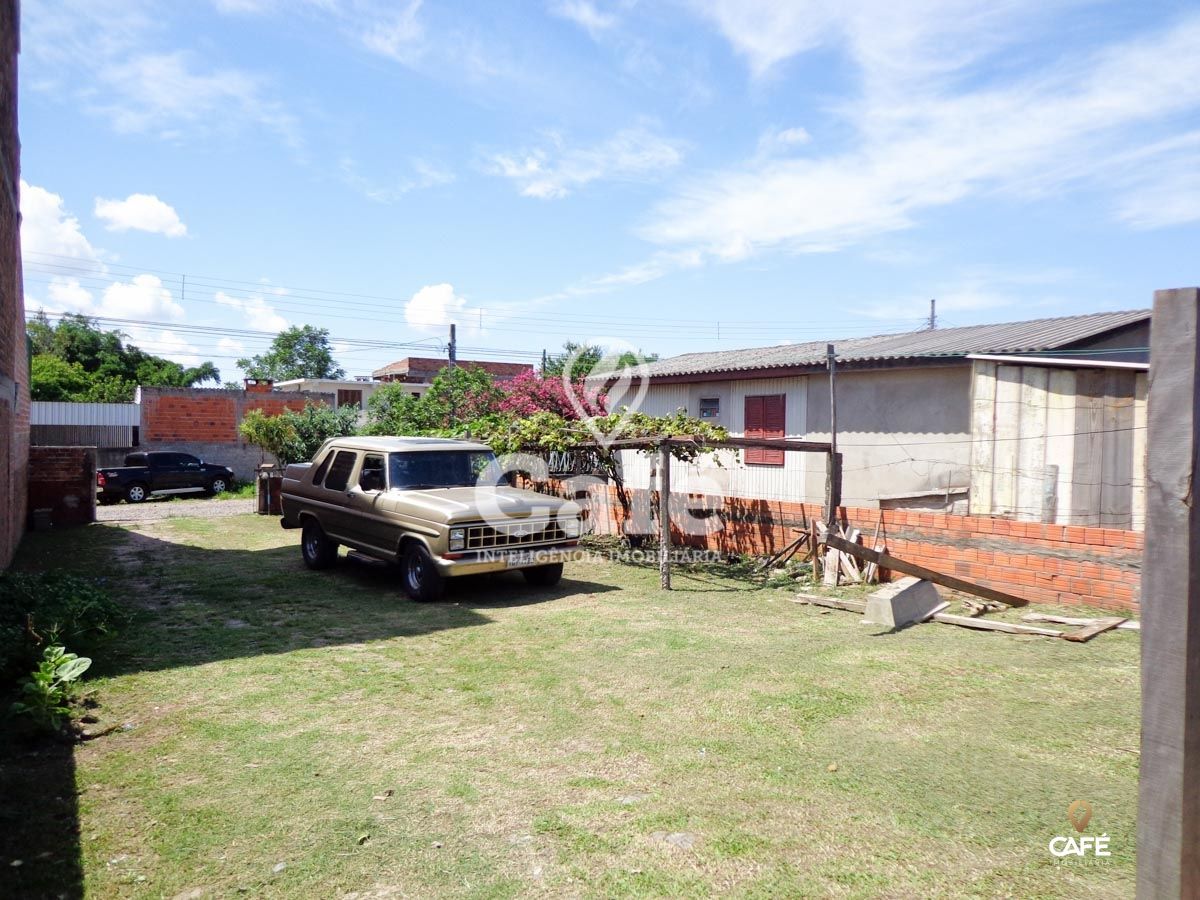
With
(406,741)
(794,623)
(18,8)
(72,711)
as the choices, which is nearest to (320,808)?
(406,741)

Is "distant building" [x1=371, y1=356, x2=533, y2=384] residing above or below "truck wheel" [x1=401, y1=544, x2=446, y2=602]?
above

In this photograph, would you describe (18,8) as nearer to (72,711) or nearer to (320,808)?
(72,711)

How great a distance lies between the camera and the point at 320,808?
3.85 metres

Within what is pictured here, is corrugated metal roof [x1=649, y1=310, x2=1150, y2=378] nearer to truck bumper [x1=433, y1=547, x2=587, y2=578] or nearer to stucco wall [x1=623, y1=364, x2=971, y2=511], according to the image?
stucco wall [x1=623, y1=364, x2=971, y2=511]

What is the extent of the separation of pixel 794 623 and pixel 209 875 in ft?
19.5

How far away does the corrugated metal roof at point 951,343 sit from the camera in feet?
40.9

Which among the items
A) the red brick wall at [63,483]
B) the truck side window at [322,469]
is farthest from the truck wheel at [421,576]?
the red brick wall at [63,483]

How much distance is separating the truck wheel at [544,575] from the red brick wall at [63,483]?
1220 centimetres

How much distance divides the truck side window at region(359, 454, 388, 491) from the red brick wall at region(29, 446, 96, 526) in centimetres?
1038

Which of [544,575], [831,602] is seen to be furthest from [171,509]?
[831,602]

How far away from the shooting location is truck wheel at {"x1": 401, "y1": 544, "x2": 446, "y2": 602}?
8586 millimetres

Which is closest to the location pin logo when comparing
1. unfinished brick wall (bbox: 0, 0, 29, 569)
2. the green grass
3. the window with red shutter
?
the green grass

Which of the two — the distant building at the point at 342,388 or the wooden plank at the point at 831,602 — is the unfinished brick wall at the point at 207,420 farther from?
the wooden plank at the point at 831,602

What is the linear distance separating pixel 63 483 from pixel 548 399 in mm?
10593
